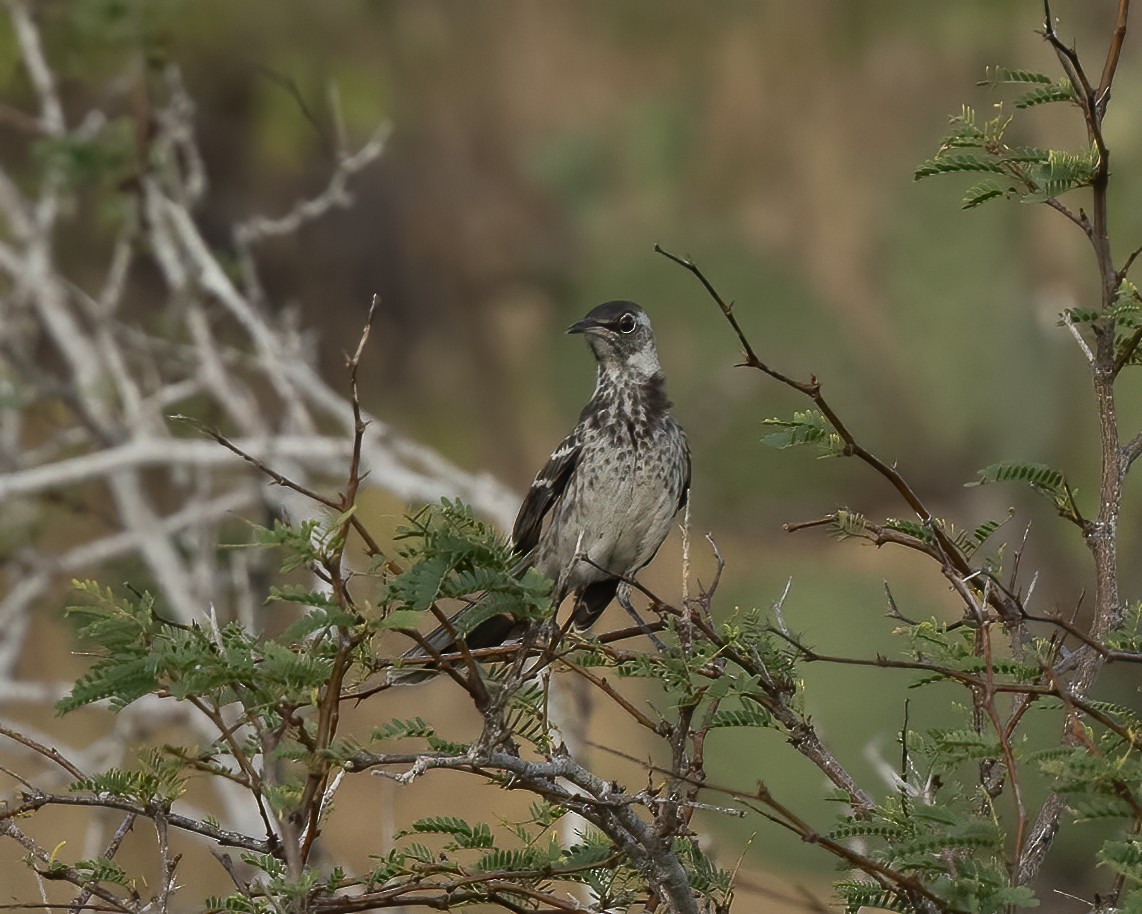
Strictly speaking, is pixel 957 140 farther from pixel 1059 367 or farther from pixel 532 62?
pixel 532 62

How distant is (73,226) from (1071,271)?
8090mm

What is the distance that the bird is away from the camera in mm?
4719

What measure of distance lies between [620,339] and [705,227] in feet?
27.1

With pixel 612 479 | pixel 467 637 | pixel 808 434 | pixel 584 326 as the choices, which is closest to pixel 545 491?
pixel 612 479

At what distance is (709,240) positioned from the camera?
12883mm

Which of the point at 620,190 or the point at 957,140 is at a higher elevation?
the point at 620,190

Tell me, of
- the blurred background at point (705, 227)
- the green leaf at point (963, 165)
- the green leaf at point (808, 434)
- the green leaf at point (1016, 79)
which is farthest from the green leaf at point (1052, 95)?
the blurred background at point (705, 227)

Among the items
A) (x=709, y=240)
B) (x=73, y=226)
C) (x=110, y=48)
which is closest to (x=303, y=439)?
(x=110, y=48)

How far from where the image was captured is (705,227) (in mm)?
13055

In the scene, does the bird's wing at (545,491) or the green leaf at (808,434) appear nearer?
the green leaf at (808,434)

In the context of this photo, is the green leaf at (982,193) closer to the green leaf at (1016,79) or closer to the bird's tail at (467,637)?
the green leaf at (1016,79)

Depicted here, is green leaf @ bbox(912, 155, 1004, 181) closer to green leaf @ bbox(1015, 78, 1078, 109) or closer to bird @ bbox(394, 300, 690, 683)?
green leaf @ bbox(1015, 78, 1078, 109)

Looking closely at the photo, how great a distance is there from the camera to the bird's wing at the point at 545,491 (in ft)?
16.1

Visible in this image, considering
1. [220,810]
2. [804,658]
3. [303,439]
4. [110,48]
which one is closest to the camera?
[804,658]
